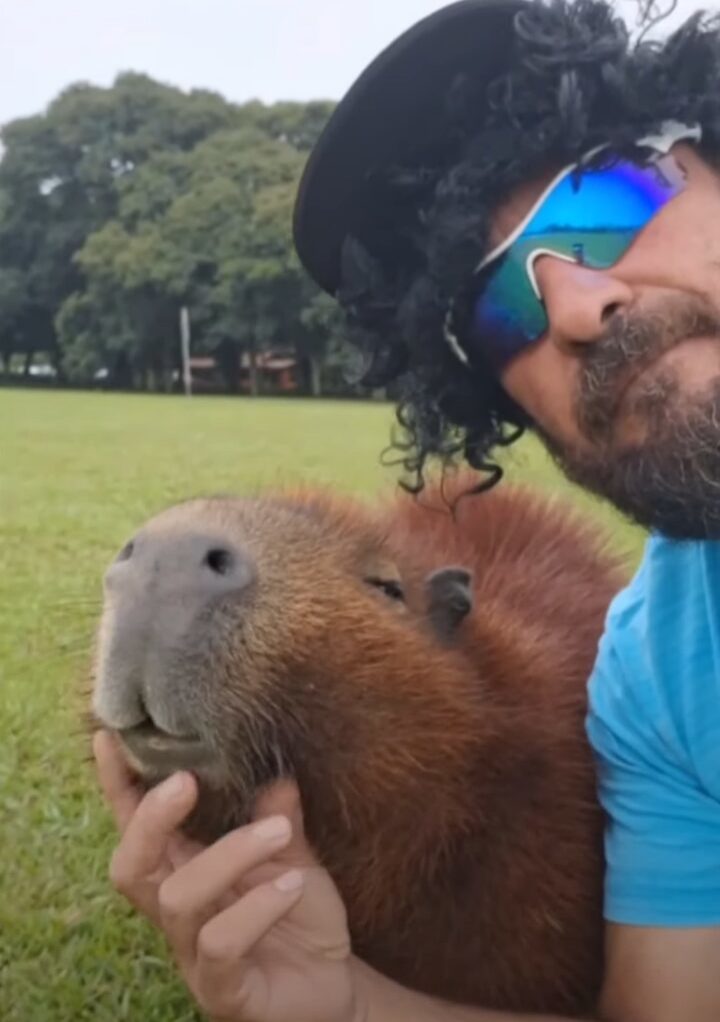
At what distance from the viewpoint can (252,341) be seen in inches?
1652

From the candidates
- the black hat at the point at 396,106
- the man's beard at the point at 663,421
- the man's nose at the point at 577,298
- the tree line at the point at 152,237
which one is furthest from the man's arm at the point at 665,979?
the tree line at the point at 152,237

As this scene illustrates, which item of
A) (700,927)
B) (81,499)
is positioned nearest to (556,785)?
(700,927)

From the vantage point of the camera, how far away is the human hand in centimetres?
194

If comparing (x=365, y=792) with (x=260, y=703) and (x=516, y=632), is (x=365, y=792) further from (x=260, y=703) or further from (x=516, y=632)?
(x=516, y=632)

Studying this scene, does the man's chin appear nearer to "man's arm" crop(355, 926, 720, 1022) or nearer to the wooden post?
"man's arm" crop(355, 926, 720, 1022)

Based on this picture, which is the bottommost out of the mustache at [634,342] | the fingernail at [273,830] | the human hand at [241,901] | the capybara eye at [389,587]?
the human hand at [241,901]

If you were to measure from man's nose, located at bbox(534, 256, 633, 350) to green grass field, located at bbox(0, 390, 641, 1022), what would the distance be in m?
0.79

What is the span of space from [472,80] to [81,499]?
24.4 ft

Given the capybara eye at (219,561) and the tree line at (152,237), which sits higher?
the capybara eye at (219,561)

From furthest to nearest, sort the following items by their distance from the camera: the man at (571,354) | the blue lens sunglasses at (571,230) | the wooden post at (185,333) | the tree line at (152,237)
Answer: the wooden post at (185,333) → the tree line at (152,237) → the blue lens sunglasses at (571,230) → the man at (571,354)

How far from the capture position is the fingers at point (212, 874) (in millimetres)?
1930

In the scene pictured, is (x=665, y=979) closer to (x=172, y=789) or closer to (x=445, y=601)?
(x=445, y=601)

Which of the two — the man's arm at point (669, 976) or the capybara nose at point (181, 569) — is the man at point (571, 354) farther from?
the capybara nose at point (181, 569)

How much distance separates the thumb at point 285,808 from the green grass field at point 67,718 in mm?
457
